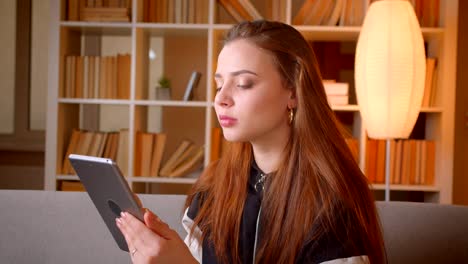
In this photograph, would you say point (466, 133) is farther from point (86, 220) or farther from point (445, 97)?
point (86, 220)

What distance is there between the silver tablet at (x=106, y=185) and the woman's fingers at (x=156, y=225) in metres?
0.02

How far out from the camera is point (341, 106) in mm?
3598

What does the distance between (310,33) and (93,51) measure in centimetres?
215

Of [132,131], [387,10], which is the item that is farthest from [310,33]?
[132,131]

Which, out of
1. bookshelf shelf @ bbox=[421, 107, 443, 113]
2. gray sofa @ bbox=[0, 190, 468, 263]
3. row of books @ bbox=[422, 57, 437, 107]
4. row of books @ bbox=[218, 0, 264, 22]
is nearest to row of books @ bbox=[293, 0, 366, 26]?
row of books @ bbox=[218, 0, 264, 22]

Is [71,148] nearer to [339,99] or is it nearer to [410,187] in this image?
[339,99]

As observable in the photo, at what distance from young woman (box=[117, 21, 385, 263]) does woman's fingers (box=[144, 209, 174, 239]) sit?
0.20 meters

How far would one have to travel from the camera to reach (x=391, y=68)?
3.02 m

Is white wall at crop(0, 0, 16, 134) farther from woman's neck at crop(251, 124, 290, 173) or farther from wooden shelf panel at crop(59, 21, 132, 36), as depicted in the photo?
woman's neck at crop(251, 124, 290, 173)

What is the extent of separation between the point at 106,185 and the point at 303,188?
41 centimetres

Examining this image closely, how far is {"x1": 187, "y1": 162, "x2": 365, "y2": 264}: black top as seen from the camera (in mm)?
1285

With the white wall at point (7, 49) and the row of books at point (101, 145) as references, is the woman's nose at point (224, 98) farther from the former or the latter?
the white wall at point (7, 49)

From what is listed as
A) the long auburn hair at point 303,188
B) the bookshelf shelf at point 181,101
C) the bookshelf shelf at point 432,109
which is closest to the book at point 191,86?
the bookshelf shelf at point 181,101

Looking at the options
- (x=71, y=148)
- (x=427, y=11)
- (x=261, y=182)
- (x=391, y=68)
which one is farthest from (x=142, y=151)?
(x=261, y=182)
